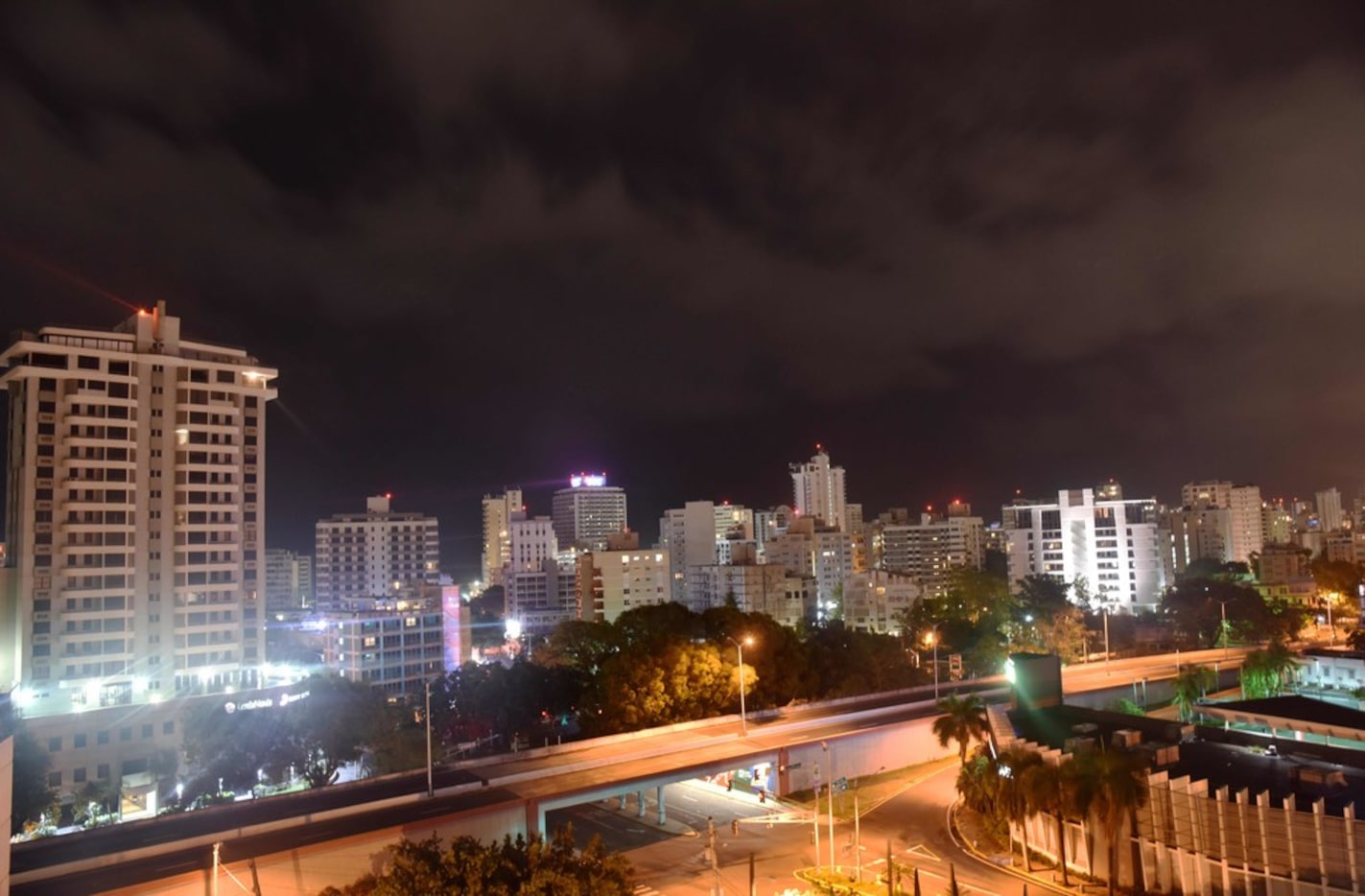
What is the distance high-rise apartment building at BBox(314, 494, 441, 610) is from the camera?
143 m

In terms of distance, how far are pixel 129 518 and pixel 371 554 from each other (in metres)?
87.0

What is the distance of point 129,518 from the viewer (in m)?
59.8

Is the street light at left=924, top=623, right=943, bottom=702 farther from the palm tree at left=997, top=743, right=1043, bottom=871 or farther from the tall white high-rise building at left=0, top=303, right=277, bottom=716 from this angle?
the tall white high-rise building at left=0, top=303, right=277, bottom=716

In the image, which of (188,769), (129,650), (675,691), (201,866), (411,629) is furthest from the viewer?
(411,629)

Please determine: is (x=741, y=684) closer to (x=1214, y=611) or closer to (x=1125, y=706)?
(x=1125, y=706)

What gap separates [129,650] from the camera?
58594 millimetres

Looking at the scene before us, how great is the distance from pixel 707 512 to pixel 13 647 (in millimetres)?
101499

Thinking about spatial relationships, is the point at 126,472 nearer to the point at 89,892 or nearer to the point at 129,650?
the point at 129,650

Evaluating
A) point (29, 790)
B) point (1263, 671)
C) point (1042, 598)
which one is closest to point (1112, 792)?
point (1263, 671)

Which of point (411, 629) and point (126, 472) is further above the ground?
point (126, 472)

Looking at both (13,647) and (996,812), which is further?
(13,647)

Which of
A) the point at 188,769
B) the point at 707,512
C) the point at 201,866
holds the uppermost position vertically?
the point at 707,512

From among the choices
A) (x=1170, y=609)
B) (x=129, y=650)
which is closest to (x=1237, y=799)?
(x=129, y=650)

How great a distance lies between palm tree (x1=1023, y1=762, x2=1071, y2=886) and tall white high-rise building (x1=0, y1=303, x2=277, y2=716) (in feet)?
169
